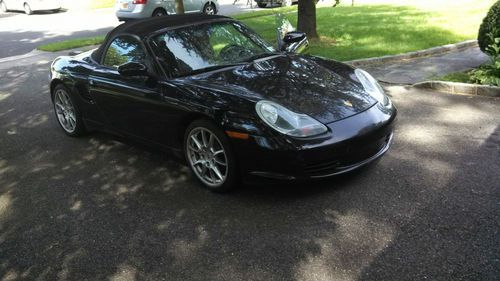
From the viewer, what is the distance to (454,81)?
21.7 feet

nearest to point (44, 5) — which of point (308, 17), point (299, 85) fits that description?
point (308, 17)

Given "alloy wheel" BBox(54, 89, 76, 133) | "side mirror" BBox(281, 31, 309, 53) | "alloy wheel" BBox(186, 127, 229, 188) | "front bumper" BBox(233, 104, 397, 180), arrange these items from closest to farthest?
"front bumper" BBox(233, 104, 397, 180), "alloy wheel" BBox(186, 127, 229, 188), "side mirror" BBox(281, 31, 309, 53), "alloy wheel" BBox(54, 89, 76, 133)

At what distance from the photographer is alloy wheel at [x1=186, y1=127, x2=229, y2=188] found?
4.00m

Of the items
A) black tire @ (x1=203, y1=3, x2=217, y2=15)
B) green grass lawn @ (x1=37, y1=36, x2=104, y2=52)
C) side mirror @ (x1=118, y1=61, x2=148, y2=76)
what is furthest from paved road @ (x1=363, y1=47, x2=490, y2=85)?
black tire @ (x1=203, y1=3, x2=217, y2=15)

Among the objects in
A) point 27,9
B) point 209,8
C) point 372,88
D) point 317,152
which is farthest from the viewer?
point 27,9

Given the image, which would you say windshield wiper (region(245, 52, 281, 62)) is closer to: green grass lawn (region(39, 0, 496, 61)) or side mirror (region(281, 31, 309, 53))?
side mirror (region(281, 31, 309, 53))

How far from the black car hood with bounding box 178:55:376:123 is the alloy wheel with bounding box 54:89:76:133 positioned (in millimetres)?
2330

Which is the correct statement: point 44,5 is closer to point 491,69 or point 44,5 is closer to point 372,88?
point 491,69

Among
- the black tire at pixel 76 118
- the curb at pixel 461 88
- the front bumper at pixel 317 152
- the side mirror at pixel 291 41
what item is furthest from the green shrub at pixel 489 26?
the black tire at pixel 76 118

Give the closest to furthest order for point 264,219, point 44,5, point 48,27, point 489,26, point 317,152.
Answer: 1. point 317,152
2. point 264,219
3. point 489,26
4. point 48,27
5. point 44,5

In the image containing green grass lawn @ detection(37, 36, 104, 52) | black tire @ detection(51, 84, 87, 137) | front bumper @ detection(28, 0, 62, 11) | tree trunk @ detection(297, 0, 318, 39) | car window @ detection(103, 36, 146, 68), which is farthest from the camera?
front bumper @ detection(28, 0, 62, 11)

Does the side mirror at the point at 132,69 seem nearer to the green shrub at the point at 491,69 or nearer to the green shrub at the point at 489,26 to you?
the green shrub at the point at 491,69

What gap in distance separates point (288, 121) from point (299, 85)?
1.87ft

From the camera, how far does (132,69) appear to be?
4.36 m
